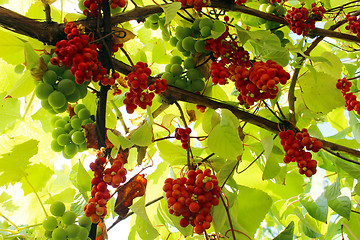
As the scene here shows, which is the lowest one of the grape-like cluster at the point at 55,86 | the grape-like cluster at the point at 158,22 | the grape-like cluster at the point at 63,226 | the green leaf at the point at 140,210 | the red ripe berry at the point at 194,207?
the grape-like cluster at the point at 63,226

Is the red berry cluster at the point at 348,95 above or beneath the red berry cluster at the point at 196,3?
beneath

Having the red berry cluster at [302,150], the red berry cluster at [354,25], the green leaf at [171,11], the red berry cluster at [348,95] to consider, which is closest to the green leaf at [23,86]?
the green leaf at [171,11]

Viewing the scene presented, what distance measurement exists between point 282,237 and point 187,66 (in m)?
0.67

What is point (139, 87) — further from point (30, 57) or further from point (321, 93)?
point (321, 93)

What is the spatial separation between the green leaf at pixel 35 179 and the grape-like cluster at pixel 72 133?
89 millimetres

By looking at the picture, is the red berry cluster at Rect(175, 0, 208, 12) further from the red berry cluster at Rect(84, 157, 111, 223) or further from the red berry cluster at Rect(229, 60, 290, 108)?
the red berry cluster at Rect(84, 157, 111, 223)

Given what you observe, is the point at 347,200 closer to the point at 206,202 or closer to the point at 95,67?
the point at 206,202

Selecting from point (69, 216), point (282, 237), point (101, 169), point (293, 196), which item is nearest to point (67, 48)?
point (101, 169)

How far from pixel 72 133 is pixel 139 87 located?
0.33 metres

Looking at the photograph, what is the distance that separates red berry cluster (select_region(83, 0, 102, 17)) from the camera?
932mm

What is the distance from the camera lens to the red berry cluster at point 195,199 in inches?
30.0

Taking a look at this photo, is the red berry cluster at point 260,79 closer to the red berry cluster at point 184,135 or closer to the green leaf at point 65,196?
the red berry cluster at point 184,135

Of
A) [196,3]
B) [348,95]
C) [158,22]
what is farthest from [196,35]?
[348,95]

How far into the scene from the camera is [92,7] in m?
0.93
